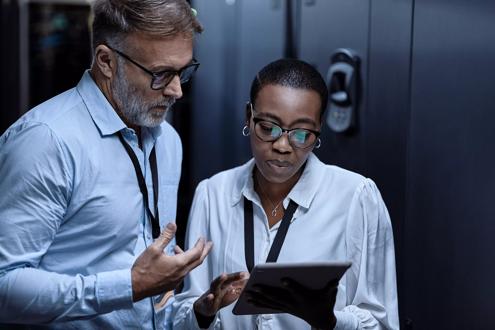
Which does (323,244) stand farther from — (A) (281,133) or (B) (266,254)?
(A) (281,133)

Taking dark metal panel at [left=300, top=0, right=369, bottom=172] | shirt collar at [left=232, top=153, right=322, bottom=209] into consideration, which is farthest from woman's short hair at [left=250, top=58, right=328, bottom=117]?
dark metal panel at [left=300, top=0, right=369, bottom=172]

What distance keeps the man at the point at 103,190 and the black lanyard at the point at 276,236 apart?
24 centimetres

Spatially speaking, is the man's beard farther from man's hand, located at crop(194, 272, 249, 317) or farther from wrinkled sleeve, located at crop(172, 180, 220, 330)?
man's hand, located at crop(194, 272, 249, 317)

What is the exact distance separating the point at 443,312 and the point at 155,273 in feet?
3.60

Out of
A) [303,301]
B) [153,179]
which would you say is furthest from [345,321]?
[153,179]

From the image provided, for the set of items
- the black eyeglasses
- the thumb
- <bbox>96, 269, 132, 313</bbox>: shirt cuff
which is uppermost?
the black eyeglasses

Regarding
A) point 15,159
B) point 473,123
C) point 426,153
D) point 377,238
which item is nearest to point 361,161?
point 426,153

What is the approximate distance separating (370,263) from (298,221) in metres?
0.23

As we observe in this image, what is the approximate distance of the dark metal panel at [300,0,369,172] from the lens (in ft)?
9.97

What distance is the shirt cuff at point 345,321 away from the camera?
2.11m

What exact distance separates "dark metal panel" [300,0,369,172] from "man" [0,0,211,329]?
983 millimetres

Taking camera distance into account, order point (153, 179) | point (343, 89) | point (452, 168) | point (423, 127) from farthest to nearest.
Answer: point (343, 89) < point (423, 127) < point (452, 168) < point (153, 179)

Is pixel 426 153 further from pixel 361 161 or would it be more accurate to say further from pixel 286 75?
pixel 286 75

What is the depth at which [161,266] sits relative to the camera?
195 cm
